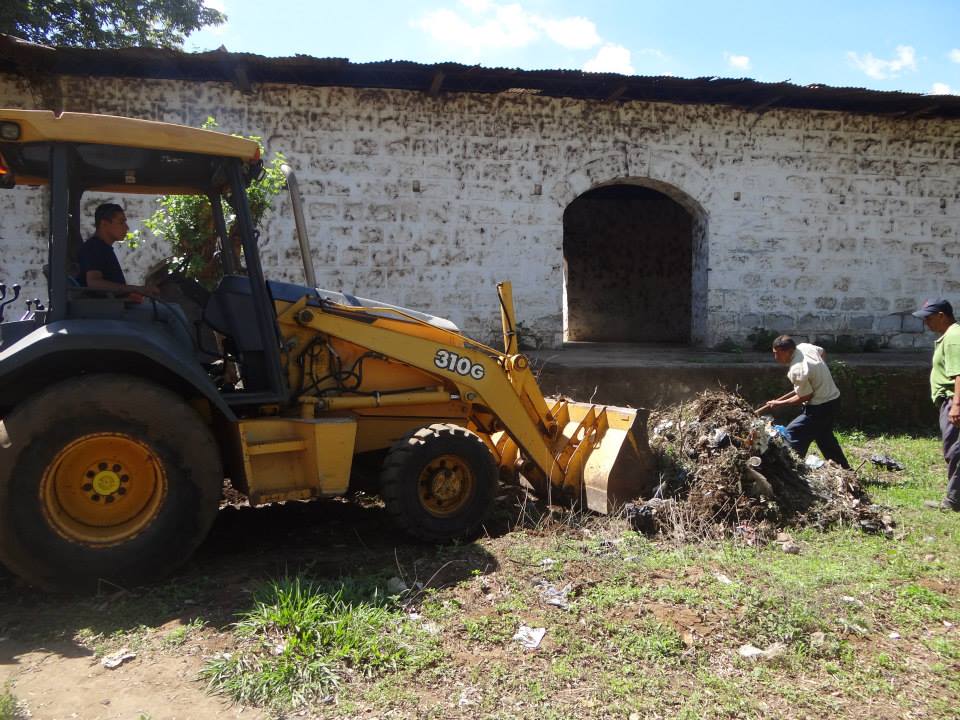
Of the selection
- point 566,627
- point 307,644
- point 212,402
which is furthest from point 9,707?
point 566,627

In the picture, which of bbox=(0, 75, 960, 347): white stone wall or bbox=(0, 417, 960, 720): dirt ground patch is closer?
bbox=(0, 417, 960, 720): dirt ground patch

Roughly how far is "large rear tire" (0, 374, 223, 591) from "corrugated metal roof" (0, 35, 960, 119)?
6.73 m

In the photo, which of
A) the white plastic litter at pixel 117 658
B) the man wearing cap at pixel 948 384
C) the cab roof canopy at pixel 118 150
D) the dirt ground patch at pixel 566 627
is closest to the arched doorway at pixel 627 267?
the man wearing cap at pixel 948 384

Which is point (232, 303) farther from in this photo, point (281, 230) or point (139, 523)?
point (281, 230)

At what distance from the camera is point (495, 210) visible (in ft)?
35.2

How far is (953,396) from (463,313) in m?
6.33

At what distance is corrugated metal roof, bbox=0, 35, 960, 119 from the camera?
9.19 metres

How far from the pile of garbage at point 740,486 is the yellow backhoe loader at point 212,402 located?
34 cm

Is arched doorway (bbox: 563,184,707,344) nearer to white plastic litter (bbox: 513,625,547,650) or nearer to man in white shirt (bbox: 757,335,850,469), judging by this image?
man in white shirt (bbox: 757,335,850,469)

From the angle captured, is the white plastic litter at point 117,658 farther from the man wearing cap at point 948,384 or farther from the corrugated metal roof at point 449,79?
the corrugated metal roof at point 449,79

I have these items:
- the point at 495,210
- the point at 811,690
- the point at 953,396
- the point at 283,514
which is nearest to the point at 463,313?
the point at 495,210

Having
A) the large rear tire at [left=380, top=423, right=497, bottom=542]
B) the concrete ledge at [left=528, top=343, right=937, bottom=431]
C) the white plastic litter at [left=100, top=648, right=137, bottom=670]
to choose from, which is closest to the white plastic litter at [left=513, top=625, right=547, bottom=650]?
the large rear tire at [left=380, top=423, right=497, bottom=542]

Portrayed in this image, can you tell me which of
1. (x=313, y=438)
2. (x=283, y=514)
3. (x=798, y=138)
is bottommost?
(x=283, y=514)

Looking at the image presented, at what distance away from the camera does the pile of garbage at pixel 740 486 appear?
5.15 m
